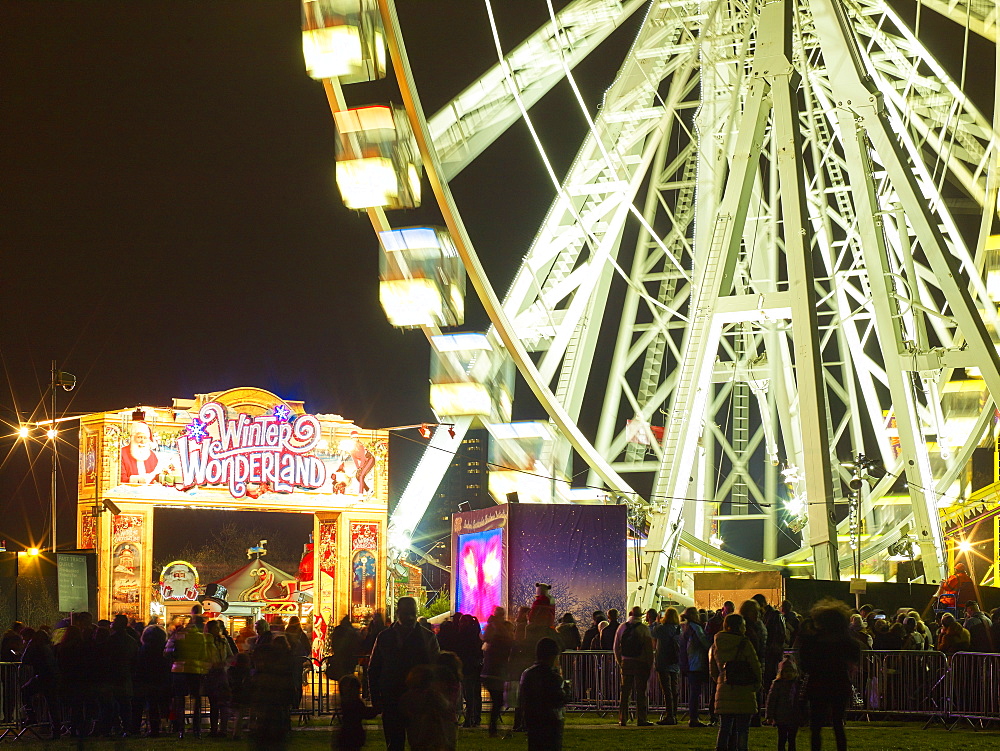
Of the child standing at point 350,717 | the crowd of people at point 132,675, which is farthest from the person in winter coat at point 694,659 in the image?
the child standing at point 350,717

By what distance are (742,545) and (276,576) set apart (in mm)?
16678

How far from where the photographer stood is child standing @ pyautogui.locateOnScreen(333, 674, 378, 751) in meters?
8.25

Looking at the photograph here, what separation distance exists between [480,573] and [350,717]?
40.0ft

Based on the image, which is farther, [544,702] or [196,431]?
[196,431]

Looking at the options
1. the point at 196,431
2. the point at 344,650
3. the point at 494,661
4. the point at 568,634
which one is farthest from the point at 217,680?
the point at 196,431

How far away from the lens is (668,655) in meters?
15.4

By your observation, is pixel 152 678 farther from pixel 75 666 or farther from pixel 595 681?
pixel 595 681

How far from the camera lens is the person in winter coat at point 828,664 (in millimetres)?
10531

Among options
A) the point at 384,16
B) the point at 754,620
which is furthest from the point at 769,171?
the point at 754,620

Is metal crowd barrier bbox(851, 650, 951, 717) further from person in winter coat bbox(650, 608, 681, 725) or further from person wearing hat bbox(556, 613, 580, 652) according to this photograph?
person wearing hat bbox(556, 613, 580, 652)

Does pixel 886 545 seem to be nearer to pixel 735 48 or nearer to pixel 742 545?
pixel 735 48

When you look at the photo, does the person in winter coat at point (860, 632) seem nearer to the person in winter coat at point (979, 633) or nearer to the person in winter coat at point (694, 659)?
the person in winter coat at point (979, 633)

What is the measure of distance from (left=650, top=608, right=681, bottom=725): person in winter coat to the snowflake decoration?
19401 millimetres

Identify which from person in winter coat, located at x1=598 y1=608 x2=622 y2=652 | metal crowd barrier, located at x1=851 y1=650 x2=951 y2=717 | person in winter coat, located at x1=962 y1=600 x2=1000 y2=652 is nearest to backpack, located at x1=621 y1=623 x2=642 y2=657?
person in winter coat, located at x1=598 y1=608 x2=622 y2=652
